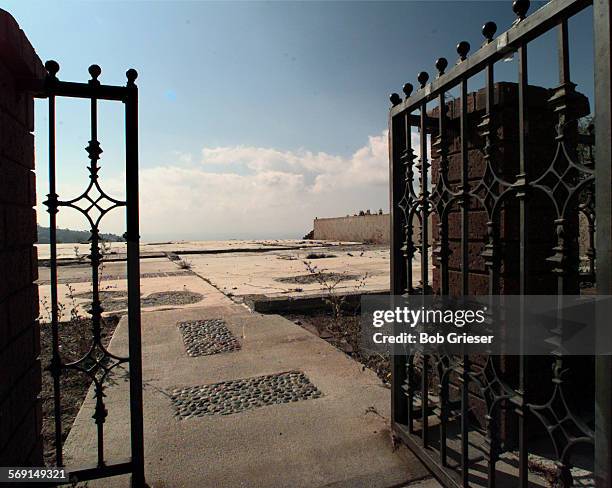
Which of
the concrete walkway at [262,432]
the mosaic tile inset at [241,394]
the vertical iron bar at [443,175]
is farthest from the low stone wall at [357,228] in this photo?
the vertical iron bar at [443,175]

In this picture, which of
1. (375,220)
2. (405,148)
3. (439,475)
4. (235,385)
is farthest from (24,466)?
(375,220)

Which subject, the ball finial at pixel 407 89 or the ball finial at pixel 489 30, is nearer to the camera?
the ball finial at pixel 489 30

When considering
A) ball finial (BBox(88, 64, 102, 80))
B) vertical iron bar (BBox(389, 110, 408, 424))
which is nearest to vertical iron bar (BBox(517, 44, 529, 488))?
vertical iron bar (BBox(389, 110, 408, 424))

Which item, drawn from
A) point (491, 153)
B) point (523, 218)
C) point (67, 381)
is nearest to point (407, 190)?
point (491, 153)

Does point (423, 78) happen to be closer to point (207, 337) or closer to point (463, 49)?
point (463, 49)

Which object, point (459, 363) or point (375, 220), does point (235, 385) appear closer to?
point (459, 363)

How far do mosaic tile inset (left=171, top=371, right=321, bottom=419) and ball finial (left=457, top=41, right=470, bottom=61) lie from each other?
8.15 ft

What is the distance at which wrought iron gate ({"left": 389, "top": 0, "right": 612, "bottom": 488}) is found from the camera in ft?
3.85

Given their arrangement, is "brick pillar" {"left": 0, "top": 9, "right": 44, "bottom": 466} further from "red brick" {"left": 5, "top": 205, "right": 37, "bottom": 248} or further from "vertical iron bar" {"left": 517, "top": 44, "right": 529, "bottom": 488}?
"vertical iron bar" {"left": 517, "top": 44, "right": 529, "bottom": 488}

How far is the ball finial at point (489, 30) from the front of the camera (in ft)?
5.25

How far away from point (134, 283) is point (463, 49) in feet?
6.60

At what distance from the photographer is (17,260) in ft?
5.59

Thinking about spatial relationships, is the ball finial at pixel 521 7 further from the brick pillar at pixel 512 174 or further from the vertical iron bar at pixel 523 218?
the brick pillar at pixel 512 174

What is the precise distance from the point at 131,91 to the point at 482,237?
2220 mm
